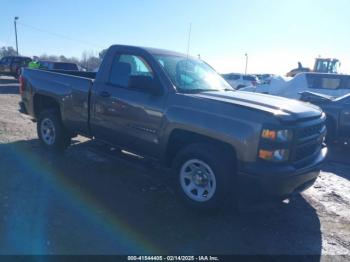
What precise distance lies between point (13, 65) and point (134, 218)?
2411 centimetres

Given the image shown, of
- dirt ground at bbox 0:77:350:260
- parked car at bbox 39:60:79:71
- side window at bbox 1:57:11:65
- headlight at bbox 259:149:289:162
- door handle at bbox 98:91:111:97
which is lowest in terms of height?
dirt ground at bbox 0:77:350:260

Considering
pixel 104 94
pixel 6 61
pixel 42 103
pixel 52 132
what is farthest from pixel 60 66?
pixel 104 94

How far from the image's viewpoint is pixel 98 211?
13.5 ft

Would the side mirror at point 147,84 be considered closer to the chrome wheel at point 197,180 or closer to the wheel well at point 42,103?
the chrome wheel at point 197,180

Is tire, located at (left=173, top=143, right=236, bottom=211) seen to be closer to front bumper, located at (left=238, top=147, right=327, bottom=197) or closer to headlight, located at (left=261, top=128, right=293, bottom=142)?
front bumper, located at (left=238, top=147, right=327, bottom=197)

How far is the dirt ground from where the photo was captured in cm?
345

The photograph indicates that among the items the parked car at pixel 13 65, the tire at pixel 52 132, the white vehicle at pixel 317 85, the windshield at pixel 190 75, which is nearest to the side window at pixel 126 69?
the windshield at pixel 190 75

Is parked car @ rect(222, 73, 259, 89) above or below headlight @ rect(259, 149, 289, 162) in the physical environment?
below

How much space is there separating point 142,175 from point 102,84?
63.6 inches

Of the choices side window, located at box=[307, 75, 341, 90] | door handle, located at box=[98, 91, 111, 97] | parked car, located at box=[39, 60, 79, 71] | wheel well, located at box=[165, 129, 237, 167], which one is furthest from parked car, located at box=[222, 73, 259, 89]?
wheel well, located at box=[165, 129, 237, 167]

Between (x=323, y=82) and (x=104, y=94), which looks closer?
(x=104, y=94)

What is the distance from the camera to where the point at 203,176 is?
4074 millimetres

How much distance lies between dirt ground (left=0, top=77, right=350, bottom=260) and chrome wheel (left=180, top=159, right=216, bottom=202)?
26cm

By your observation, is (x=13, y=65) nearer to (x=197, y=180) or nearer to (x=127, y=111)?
(x=127, y=111)
